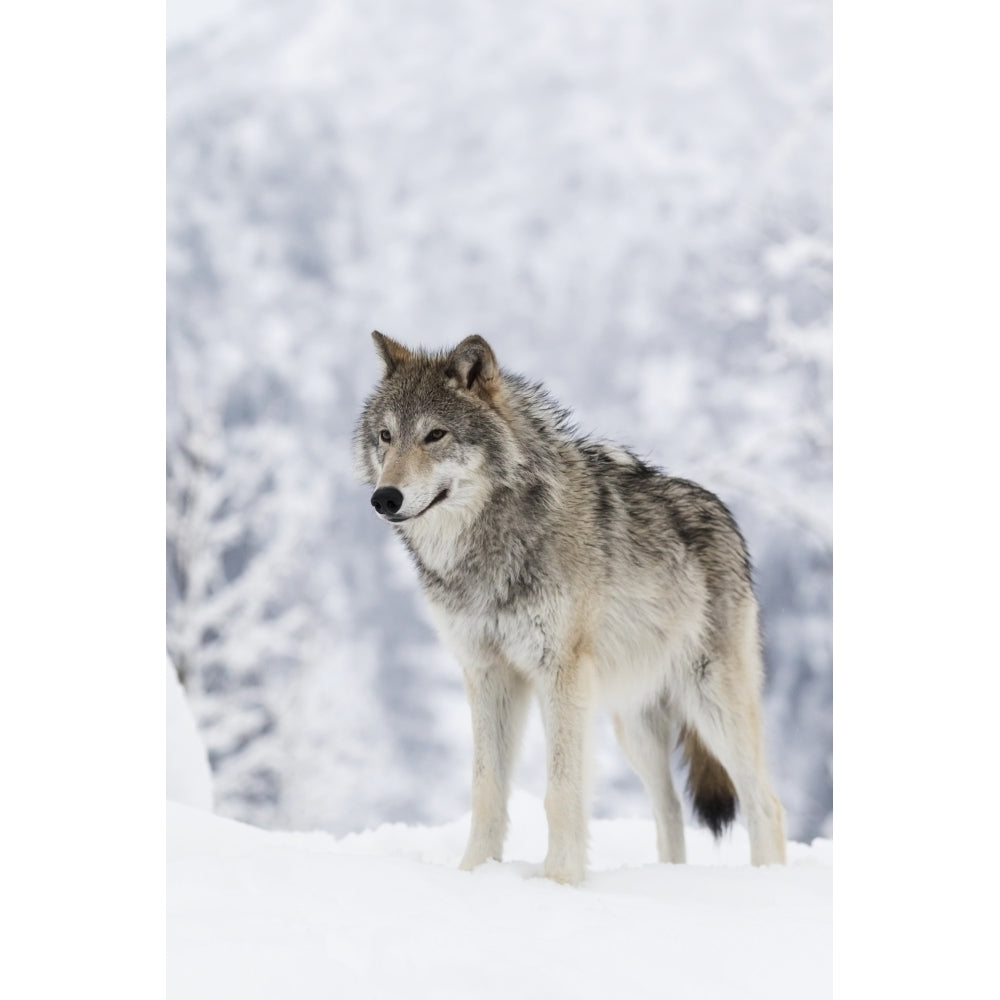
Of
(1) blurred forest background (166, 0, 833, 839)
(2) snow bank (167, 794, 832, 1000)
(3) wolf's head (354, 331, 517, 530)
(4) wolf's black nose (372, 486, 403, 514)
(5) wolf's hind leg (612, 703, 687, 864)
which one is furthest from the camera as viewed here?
(1) blurred forest background (166, 0, 833, 839)

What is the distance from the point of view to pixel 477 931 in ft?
6.63

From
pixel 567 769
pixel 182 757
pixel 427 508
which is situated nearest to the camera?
pixel 427 508

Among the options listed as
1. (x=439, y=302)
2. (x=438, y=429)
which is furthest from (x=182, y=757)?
(x=439, y=302)

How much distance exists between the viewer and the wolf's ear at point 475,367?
2459 mm

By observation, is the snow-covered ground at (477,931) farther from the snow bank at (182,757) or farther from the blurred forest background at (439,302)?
the snow bank at (182,757)

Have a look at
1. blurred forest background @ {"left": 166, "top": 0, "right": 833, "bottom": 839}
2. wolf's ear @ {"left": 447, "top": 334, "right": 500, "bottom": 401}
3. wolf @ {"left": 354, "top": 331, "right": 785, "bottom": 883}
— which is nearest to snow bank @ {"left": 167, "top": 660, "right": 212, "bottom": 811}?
blurred forest background @ {"left": 166, "top": 0, "right": 833, "bottom": 839}

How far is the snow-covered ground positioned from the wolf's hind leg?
1.58 feet

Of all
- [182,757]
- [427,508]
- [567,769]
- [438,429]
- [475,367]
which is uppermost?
[475,367]

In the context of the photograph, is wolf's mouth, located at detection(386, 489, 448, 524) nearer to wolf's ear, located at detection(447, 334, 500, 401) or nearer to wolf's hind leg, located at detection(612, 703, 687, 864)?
wolf's ear, located at detection(447, 334, 500, 401)

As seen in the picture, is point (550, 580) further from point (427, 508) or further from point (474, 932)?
point (474, 932)

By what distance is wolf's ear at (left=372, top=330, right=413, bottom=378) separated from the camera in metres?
2.58

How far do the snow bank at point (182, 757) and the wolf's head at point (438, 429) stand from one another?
149 centimetres

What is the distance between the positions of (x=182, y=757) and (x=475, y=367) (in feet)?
6.39
